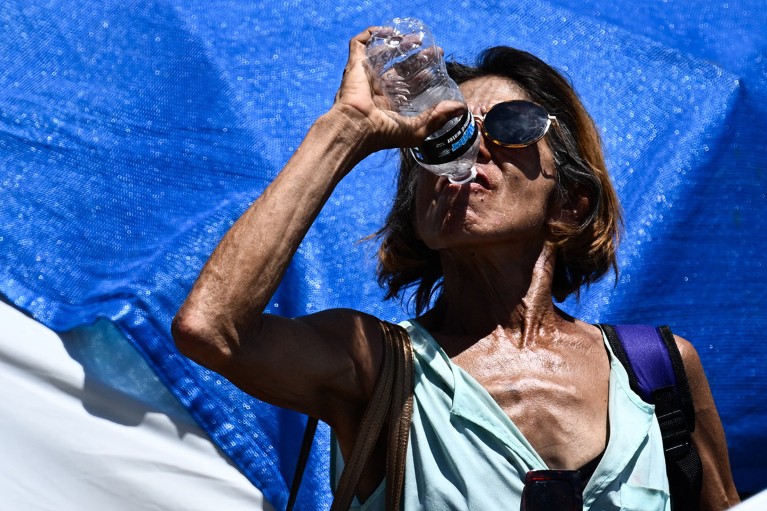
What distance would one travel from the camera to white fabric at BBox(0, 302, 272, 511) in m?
2.52

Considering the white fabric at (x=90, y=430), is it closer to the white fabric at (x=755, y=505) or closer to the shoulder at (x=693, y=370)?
the shoulder at (x=693, y=370)

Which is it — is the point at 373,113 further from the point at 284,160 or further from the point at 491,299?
the point at 284,160

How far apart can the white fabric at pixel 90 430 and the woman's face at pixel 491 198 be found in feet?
2.42

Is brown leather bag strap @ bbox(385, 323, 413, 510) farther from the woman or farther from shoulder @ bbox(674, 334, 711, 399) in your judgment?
shoulder @ bbox(674, 334, 711, 399)

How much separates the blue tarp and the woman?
0.50 meters

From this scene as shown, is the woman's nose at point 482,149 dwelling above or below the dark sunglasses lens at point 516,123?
below

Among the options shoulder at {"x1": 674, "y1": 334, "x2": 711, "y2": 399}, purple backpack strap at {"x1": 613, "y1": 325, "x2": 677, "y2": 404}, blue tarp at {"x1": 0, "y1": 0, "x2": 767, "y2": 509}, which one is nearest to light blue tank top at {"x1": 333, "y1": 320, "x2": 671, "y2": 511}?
purple backpack strap at {"x1": 613, "y1": 325, "x2": 677, "y2": 404}

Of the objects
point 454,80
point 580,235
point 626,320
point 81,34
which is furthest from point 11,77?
point 626,320

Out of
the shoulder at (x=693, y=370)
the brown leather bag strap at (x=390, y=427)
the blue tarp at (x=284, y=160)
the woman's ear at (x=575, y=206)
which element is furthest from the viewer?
the blue tarp at (x=284, y=160)

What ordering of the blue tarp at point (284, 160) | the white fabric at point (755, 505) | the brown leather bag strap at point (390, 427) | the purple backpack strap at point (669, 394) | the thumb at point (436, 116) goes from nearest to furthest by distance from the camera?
1. the white fabric at point (755, 505)
2. the brown leather bag strap at point (390, 427)
3. the thumb at point (436, 116)
4. the purple backpack strap at point (669, 394)
5. the blue tarp at point (284, 160)

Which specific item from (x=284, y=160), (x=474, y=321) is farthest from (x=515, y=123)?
(x=284, y=160)

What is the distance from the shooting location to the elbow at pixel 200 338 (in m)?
1.97

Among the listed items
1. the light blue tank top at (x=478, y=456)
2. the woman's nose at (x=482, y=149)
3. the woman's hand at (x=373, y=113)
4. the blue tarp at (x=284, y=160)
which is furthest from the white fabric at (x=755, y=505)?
the blue tarp at (x=284, y=160)

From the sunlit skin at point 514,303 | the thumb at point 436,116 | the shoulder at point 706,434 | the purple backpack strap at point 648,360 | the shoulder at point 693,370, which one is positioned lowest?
the shoulder at point 706,434
